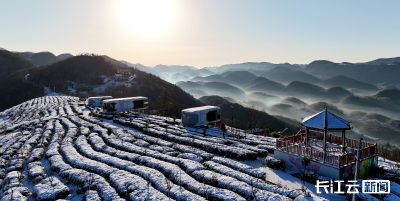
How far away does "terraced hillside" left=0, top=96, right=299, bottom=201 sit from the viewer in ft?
43.6

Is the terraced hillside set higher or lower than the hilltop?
lower

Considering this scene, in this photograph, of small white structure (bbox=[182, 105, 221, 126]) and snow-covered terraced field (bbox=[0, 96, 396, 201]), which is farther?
small white structure (bbox=[182, 105, 221, 126])

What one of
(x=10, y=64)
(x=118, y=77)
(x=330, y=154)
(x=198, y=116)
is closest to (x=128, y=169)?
(x=330, y=154)

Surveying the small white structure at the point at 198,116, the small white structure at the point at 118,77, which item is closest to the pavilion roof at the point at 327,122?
the small white structure at the point at 198,116

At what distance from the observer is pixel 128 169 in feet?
55.3

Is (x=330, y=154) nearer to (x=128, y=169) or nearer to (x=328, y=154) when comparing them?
(x=328, y=154)

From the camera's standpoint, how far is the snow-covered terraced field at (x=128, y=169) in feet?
43.6

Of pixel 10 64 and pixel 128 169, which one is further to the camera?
pixel 10 64

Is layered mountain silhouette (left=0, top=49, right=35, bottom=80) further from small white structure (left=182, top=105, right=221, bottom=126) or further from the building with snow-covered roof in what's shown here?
the building with snow-covered roof

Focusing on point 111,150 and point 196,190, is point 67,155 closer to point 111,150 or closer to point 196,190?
point 111,150

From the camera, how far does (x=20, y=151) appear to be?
71.1ft

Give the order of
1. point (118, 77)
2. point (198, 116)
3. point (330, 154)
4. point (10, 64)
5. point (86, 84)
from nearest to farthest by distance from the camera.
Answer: point (330, 154) < point (198, 116) < point (86, 84) < point (118, 77) < point (10, 64)

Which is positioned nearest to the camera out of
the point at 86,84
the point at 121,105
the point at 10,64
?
the point at 121,105

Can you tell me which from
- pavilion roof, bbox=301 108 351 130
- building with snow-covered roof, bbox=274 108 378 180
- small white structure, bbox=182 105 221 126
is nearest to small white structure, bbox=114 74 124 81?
small white structure, bbox=182 105 221 126
